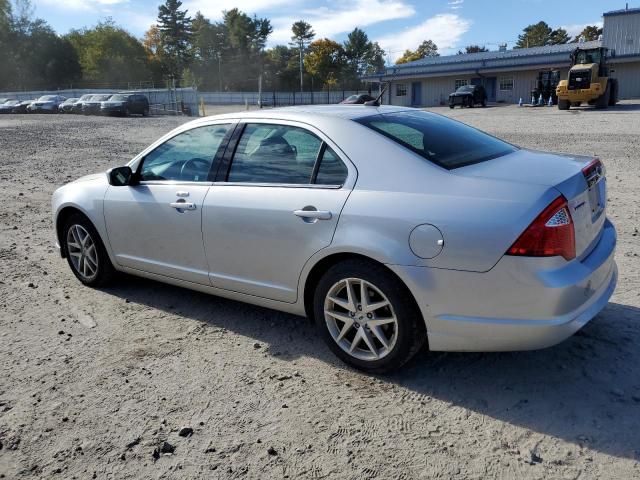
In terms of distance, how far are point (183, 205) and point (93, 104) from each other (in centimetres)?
4258

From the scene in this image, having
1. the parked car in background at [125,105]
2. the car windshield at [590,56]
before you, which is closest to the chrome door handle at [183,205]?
the car windshield at [590,56]

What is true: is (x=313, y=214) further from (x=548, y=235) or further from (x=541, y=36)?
(x=541, y=36)

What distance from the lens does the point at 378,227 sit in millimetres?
3119

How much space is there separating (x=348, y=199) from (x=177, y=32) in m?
109

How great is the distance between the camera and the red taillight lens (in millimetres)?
2785

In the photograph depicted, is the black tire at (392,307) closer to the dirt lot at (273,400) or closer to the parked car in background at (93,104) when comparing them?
the dirt lot at (273,400)

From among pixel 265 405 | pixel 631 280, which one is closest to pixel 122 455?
pixel 265 405

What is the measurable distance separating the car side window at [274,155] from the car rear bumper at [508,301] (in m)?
0.99

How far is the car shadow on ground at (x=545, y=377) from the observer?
112 inches

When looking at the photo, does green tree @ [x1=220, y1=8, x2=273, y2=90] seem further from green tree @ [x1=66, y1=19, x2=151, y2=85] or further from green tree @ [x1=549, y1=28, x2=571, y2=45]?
green tree @ [x1=549, y1=28, x2=571, y2=45]

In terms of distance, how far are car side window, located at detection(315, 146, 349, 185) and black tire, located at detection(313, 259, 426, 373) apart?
0.52 m

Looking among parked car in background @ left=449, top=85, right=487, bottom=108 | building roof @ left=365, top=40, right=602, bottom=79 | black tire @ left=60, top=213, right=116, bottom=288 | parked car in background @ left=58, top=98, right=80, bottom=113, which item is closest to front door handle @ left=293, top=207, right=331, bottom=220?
black tire @ left=60, top=213, right=116, bottom=288

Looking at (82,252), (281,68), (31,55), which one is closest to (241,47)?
(281,68)

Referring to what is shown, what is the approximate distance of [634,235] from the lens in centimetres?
603
